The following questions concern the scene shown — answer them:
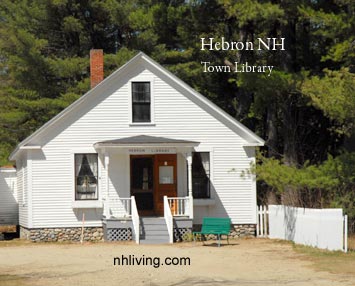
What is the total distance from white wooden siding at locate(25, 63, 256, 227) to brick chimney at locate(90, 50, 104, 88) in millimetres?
2946

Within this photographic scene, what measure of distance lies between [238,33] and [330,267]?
24461 mm

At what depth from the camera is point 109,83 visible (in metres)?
31.7

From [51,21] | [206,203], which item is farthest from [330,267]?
[51,21]

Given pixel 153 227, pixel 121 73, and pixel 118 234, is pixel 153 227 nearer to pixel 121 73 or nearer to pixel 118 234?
pixel 118 234

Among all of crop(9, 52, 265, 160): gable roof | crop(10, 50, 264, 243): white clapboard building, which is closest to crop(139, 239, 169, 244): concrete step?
crop(10, 50, 264, 243): white clapboard building

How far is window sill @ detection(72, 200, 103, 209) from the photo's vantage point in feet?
104

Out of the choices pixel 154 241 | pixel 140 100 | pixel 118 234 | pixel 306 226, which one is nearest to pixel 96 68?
pixel 140 100

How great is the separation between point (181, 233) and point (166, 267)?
9183 millimetres

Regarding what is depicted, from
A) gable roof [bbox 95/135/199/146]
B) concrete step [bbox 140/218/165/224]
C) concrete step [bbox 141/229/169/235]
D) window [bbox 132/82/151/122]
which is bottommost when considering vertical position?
concrete step [bbox 141/229/169/235]

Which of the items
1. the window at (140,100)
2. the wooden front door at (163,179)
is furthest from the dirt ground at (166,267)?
the window at (140,100)

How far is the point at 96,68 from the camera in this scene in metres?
34.7

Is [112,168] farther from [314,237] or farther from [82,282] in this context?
[82,282]

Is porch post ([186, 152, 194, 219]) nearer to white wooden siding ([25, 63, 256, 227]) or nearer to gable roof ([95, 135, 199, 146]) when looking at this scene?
gable roof ([95, 135, 199, 146])

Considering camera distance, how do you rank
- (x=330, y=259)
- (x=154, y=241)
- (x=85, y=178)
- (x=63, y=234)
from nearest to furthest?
1. (x=330, y=259)
2. (x=154, y=241)
3. (x=63, y=234)
4. (x=85, y=178)
